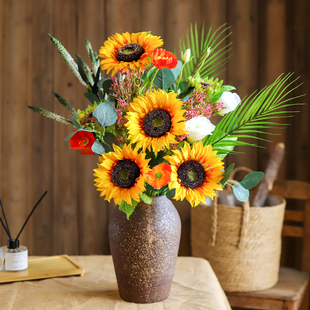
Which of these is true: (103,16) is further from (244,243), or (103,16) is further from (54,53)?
(244,243)

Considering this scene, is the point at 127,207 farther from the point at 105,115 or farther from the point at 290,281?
the point at 290,281

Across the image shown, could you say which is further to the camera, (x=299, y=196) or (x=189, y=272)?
(x=299, y=196)

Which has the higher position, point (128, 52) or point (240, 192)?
point (128, 52)

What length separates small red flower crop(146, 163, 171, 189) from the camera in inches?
24.4

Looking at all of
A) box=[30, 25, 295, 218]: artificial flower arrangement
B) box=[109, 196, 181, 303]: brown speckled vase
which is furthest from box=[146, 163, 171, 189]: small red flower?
box=[109, 196, 181, 303]: brown speckled vase

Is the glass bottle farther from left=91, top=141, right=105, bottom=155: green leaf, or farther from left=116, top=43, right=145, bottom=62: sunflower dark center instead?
left=116, top=43, right=145, bottom=62: sunflower dark center

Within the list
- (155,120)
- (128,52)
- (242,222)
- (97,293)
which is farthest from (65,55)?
(242,222)

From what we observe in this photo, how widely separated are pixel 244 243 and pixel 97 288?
774 mm

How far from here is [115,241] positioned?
2.38 feet

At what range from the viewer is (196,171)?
0.65 meters

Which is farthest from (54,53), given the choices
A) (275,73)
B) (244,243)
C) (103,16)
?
(244,243)

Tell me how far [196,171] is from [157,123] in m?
0.11

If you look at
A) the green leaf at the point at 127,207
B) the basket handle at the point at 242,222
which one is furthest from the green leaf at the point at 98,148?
the basket handle at the point at 242,222

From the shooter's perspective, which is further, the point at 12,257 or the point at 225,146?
the point at 12,257
